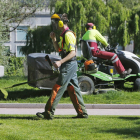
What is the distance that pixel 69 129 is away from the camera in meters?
5.99

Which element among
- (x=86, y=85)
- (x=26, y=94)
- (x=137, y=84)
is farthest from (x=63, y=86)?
(x=137, y=84)

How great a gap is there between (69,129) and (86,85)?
522cm

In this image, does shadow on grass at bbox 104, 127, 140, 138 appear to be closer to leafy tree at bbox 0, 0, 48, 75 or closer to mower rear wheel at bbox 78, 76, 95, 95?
mower rear wheel at bbox 78, 76, 95, 95

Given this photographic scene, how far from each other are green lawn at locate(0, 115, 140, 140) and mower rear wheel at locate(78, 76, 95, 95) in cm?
388

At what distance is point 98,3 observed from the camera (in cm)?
2892

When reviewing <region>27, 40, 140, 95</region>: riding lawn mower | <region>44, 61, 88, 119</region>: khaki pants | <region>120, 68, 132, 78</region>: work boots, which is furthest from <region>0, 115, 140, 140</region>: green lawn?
<region>120, 68, 132, 78</region>: work boots

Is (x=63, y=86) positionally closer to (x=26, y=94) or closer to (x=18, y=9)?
(x=26, y=94)

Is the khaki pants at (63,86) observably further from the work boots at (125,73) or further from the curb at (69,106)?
the work boots at (125,73)

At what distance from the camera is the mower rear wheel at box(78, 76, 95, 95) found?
1107cm

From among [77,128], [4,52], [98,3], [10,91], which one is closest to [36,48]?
[98,3]

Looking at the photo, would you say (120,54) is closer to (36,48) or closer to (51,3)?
(51,3)

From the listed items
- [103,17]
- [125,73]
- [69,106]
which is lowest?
[69,106]

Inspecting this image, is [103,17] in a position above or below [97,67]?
above

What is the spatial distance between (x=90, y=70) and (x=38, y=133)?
5.41 m
